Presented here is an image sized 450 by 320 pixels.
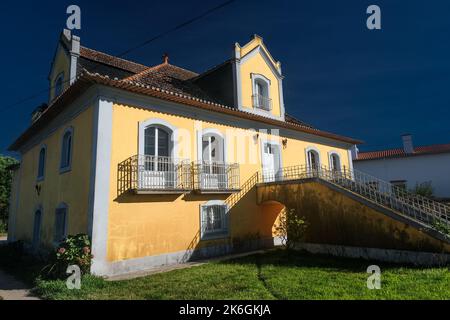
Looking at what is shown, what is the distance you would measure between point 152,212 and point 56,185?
470 centimetres

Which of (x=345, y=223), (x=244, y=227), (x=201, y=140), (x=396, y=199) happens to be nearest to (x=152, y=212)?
(x=201, y=140)

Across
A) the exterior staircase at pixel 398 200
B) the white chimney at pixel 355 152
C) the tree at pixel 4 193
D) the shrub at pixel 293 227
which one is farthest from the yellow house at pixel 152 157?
the white chimney at pixel 355 152

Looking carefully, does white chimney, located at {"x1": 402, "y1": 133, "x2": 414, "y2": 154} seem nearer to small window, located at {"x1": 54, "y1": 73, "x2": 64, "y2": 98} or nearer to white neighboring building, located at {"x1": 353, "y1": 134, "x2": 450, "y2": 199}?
white neighboring building, located at {"x1": 353, "y1": 134, "x2": 450, "y2": 199}

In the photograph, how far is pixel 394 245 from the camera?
8.48 metres

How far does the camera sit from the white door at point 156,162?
380 inches

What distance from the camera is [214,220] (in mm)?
11664

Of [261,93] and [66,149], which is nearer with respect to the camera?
[66,149]

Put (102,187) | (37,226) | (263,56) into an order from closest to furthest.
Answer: (102,187)
(37,226)
(263,56)

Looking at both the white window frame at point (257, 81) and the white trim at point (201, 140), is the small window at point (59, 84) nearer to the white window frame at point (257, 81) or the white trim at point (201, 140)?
the white trim at point (201, 140)

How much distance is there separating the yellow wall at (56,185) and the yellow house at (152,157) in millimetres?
58

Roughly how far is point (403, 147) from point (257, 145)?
2169cm

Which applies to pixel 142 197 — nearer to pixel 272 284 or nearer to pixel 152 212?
pixel 152 212

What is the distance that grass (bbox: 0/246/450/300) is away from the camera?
5.93 meters
